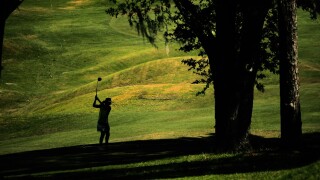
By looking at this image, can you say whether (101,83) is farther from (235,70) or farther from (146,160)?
(235,70)

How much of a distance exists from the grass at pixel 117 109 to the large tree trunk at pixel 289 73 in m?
0.67

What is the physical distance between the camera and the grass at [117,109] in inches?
547

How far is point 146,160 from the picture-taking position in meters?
16.0

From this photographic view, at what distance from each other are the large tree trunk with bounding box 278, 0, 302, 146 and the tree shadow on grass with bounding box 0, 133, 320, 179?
61 centimetres

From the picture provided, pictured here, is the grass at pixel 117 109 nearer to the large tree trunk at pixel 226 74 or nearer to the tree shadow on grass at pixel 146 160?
the tree shadow on grass at pixel 146 160

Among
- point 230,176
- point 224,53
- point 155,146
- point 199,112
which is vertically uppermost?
point 224,53

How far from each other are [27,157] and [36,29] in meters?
80.0

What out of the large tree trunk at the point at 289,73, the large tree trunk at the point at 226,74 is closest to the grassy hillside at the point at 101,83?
the large tree trunk at the point at 226,74

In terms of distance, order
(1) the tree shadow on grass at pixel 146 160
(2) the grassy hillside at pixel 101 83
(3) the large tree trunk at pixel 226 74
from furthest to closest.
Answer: (2) the grassy hillside at pixel 101 83 < (3) the large tree trunk at pixel 226 74 < (1) the tree shadow on grass at pixel 146 160

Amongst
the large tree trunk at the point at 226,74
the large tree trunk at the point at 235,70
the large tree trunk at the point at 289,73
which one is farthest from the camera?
the large tree trunk at the point at 226,74

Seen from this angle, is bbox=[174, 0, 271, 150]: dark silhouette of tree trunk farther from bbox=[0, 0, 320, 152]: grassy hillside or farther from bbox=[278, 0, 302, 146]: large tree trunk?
bbox=[0, 0, 320, 152]: grassy hillside

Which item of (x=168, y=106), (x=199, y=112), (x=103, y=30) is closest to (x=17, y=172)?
(x=199, y=112)

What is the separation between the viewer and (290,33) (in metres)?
13.9

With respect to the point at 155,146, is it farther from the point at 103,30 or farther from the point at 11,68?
the point at 103,30
